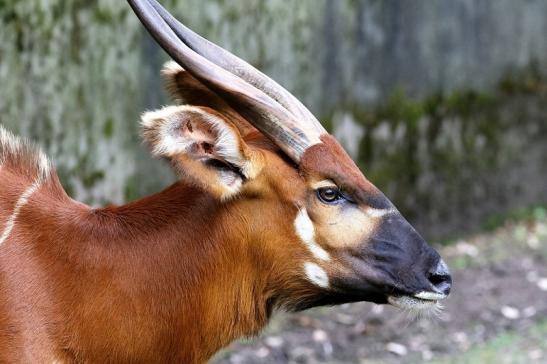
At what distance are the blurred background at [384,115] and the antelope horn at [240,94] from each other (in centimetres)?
314

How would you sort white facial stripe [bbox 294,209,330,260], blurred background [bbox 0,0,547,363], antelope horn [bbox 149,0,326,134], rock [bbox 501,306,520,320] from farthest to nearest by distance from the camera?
rock [bbox 501,306,520,320], blurred background [bbox 0,0,547,363], antelope horn [bbox 149,0,326,134], white facial stripe [bbox 294,209,330,260]

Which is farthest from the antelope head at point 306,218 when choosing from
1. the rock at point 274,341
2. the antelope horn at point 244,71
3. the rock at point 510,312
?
the rock at point 510,312

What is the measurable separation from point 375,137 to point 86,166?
314 cm

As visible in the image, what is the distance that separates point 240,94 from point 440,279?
1.18m

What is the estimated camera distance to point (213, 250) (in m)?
4.83

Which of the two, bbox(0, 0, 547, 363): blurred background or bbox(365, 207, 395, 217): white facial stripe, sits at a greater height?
Answer: bbox(0, 0, 547, 363): blurred background

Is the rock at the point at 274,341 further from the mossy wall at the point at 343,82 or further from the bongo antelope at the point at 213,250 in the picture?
the bongo antelope at the point at 213,250

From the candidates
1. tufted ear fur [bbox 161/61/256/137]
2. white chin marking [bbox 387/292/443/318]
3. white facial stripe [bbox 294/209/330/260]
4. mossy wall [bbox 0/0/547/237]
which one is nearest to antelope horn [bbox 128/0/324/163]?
white facial stripe [bbox 294/209/330/260]

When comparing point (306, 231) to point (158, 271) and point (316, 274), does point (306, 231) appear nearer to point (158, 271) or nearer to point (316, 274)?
point (316, 274)

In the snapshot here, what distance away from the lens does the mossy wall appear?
26.0ft

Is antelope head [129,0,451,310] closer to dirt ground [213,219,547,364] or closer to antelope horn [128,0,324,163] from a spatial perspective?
antelope horn [128,0,324,163]

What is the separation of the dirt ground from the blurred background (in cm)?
2

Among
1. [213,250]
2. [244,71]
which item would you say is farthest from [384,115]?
[213,250]

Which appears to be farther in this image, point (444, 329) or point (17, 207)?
point (444, 329)
